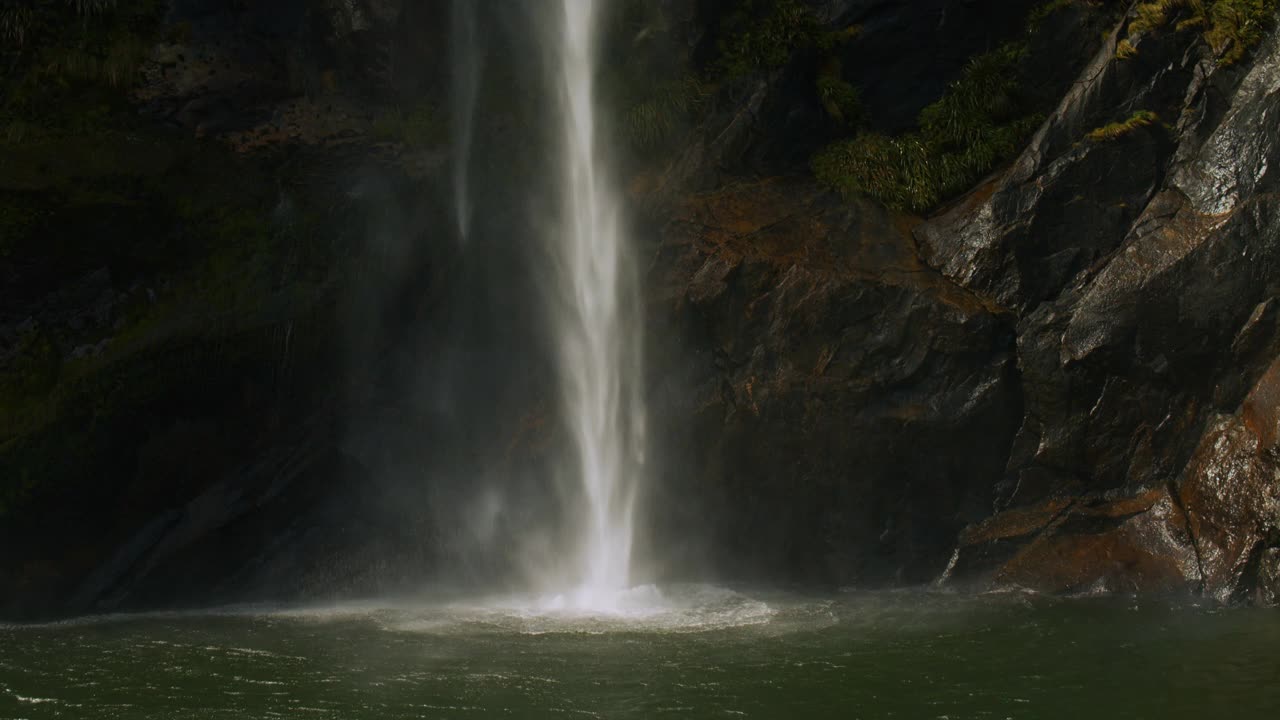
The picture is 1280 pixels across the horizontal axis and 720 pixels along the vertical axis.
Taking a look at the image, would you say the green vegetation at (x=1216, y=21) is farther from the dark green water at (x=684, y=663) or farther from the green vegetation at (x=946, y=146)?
the dark green water at (x=684, y=663)

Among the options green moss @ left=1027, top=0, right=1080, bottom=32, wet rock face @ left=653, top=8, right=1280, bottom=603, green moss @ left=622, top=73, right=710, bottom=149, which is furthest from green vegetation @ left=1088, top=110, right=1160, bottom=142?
green moss @ left=622, top=73, right=710, bottom=149

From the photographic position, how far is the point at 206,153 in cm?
1380

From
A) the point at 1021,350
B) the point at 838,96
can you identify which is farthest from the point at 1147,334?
the point at 838,96

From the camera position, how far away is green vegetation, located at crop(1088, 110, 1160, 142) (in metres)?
13.3

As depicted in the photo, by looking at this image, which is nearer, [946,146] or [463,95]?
[946,146]

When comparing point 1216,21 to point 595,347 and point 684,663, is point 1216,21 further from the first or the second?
point 684,663

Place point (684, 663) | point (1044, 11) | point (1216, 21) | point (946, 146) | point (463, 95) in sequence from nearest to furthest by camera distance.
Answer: point (684, 663) < point (1216, 21) < point (946, 146) < point (1044, 11) < point (463, 95)

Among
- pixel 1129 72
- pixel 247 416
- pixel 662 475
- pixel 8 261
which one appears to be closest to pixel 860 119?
pixel 1129 72

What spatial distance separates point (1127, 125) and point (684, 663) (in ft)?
30.4

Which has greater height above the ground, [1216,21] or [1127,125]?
[1216,21]

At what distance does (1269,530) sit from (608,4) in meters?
11.6

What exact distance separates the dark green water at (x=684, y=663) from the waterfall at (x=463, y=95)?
6238 millimetres

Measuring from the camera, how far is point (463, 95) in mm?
15688

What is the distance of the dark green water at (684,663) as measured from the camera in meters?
7.78
